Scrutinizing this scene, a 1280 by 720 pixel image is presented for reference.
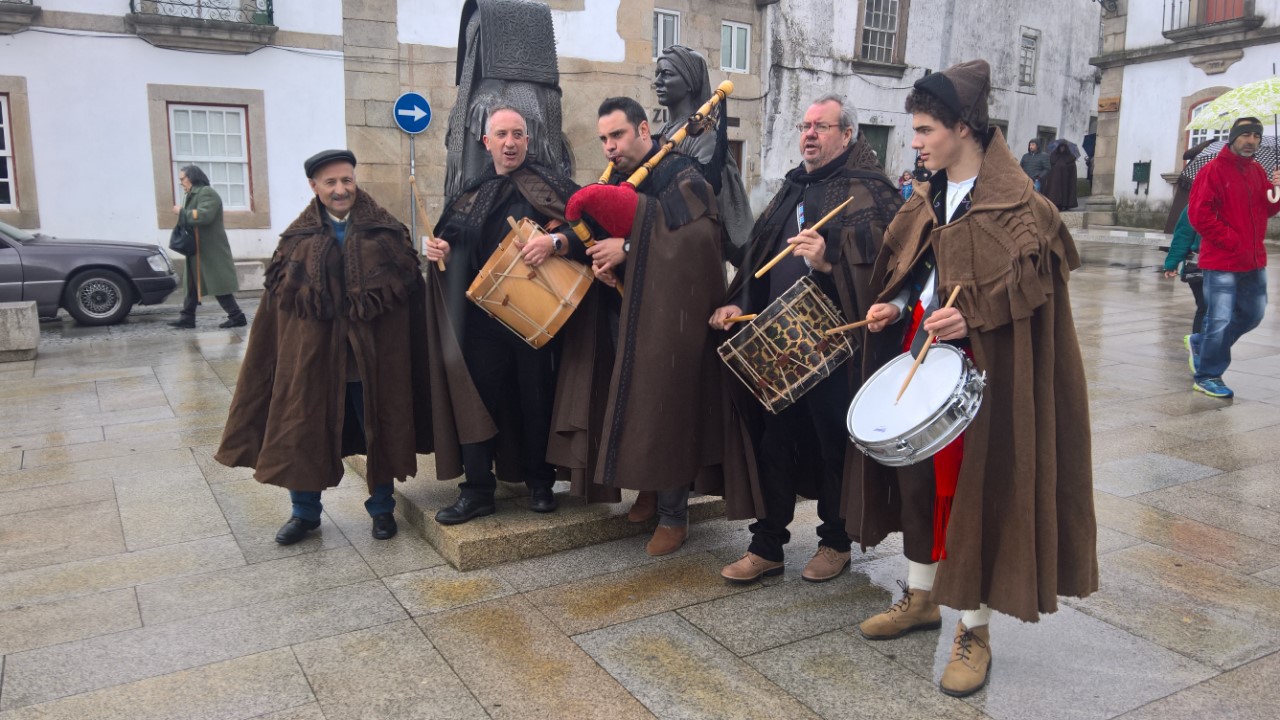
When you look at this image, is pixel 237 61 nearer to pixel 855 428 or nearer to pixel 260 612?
pixel 260 612

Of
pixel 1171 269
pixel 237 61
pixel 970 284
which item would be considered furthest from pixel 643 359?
pixel 237 61

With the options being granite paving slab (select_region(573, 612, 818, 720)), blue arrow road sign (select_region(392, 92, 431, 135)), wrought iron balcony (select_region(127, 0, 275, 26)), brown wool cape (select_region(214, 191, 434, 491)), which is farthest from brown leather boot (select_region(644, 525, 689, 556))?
wrought iron balcony (select_region(127, 0, 275, 26))

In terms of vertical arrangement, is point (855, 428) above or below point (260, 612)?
above

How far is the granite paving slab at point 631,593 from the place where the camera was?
135 inches

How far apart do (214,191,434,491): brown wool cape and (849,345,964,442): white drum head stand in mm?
1915

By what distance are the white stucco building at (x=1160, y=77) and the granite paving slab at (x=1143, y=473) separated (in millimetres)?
17931

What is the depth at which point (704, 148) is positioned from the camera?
154 inches

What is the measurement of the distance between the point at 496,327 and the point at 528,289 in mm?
414

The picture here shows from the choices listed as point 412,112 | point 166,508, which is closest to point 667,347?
point 166,508

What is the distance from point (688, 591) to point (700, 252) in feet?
4.02

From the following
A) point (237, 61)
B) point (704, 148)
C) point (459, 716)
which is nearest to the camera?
point (459, 716)

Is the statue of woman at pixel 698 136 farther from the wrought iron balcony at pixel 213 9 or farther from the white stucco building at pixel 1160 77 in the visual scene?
the white stucco building at pixel 1160 77

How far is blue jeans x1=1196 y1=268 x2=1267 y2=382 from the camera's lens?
6.45 m

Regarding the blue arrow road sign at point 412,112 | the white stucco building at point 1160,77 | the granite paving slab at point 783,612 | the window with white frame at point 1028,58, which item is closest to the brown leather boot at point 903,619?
the granite paving slab at point 783,612
